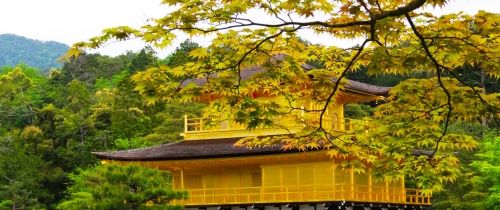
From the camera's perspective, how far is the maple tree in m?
9.38

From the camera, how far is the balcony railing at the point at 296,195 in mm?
27344

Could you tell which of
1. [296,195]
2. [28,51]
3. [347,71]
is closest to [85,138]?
[296,195]

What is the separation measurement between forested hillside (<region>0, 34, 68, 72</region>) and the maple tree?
6590 inches

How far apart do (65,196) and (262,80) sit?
115 feet

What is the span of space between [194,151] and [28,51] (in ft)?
531

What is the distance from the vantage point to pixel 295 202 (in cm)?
2748

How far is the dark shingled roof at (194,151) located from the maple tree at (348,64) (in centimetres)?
1517

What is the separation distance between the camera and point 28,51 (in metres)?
183

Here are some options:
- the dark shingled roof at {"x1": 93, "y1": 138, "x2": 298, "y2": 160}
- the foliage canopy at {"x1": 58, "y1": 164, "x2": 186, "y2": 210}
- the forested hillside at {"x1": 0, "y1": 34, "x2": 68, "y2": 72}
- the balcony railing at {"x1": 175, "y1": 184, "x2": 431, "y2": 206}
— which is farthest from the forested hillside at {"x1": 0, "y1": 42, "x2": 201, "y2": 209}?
the forested hillside at {"x1": 0, "y1": 34, "x2": 68, "y2": 72}

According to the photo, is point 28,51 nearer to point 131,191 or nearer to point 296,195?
point 131,191

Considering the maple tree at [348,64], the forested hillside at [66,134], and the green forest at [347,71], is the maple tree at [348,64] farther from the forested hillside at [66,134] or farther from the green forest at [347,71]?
the forested hillside at [66,134]

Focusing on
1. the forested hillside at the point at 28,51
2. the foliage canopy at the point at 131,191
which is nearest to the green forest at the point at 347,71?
the foliage canopy at the point at 131,191

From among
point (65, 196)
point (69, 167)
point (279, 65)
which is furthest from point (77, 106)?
point (279, 65)

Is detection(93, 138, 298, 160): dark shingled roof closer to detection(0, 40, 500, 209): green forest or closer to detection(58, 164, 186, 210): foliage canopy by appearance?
detection(58, 164, 186, 210): foliage canopy
